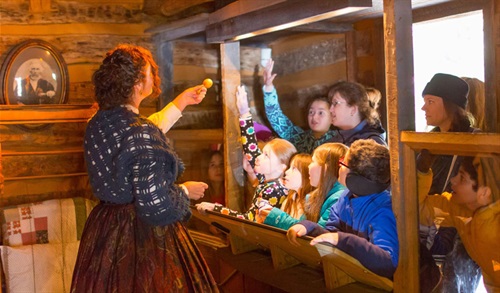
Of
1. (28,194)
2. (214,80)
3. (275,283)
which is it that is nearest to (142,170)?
(275,283)

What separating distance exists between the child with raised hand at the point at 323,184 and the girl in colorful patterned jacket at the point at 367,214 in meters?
0.11

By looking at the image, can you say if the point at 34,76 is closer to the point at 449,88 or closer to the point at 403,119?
the point at 403,119

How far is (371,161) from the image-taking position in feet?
8.00

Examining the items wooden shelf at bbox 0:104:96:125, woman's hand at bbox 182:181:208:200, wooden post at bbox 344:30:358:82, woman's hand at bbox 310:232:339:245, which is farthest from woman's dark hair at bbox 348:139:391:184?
wooden shelf at bbox 0:104:96:125

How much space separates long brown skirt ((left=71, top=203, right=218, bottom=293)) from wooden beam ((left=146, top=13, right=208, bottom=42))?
1420 mm

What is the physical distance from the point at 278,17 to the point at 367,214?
101 cm

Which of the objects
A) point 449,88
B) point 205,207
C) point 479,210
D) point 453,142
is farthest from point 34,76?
point 479,210

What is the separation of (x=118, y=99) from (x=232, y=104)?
105 cm

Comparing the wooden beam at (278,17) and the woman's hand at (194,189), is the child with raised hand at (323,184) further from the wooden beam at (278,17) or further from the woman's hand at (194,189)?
the wooden beam at (278,17)

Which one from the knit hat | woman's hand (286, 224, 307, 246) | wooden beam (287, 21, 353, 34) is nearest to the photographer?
the knit hat

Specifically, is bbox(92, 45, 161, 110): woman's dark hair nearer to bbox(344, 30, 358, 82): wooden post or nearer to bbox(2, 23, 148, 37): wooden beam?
bbox(344, 30, 358, 82): wooden post

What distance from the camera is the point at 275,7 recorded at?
2.95 meters

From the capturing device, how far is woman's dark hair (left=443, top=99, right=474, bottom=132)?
2.16 m

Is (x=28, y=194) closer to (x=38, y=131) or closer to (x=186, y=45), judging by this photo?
(x=38, y=131)
